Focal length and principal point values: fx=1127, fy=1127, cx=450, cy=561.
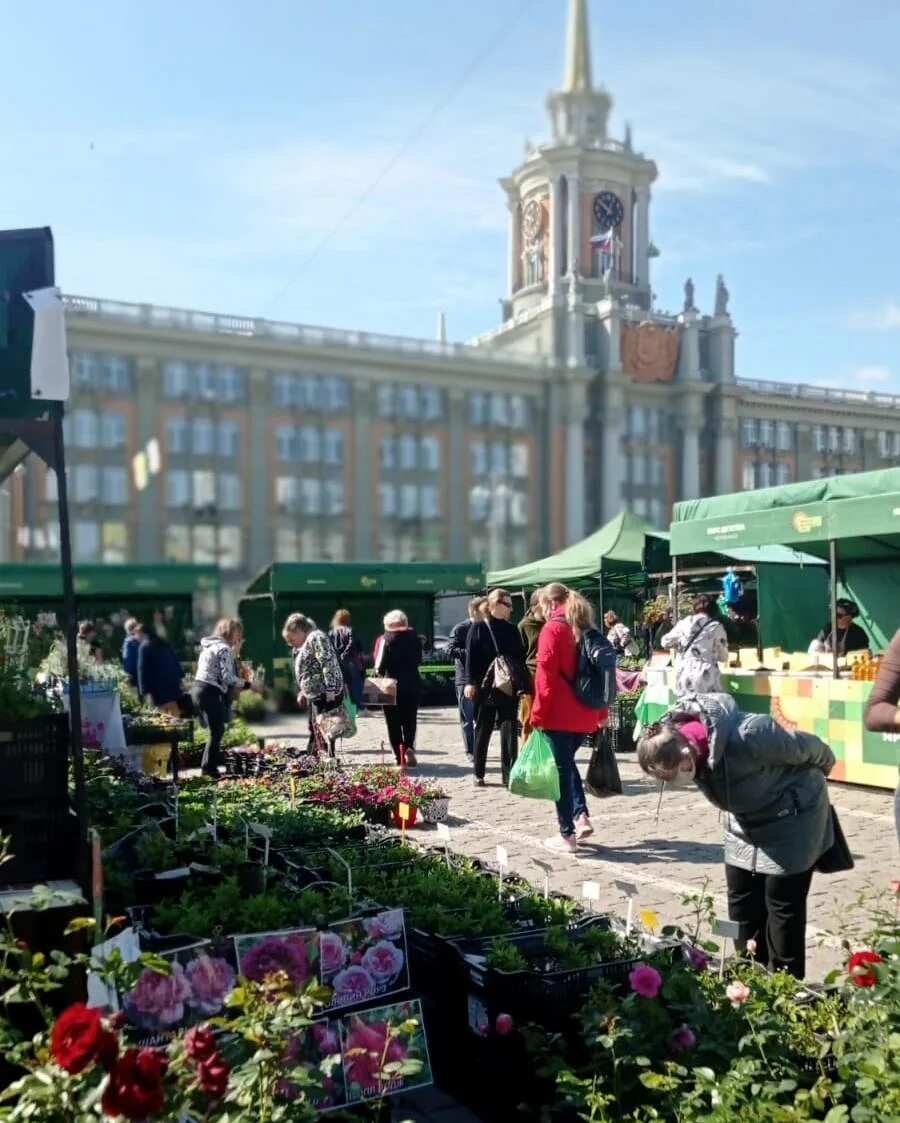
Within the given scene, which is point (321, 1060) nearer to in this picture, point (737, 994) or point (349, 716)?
point (737, 994)

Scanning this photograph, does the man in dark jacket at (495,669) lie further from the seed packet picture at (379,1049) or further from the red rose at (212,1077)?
the red rose at (212,1077)

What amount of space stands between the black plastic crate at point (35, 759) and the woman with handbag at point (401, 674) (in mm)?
7075

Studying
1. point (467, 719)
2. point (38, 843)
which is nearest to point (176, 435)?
point (467, 719)

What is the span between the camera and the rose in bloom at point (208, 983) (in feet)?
9.73

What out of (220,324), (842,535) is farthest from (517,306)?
(842,535)

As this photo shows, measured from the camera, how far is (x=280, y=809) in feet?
19.4

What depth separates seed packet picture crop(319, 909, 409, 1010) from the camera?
3.28 m

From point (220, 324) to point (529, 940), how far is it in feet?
183

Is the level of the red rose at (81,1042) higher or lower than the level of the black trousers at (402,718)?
higher

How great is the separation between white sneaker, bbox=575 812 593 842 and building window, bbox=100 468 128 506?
48.0m

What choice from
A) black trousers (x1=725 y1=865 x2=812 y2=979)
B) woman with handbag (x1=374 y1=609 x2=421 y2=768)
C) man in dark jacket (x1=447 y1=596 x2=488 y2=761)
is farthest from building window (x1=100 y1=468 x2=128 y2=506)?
black trousers (x1=725 y1=865 x2=812 y2=979)

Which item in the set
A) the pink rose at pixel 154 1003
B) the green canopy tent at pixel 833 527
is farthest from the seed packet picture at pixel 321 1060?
the green canopy tent at pixel 833 527

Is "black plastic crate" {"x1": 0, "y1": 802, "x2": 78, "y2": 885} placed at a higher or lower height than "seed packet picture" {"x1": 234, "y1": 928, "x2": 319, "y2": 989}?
higher

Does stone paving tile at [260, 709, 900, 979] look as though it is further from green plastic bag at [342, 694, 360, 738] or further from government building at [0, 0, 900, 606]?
government building at [0, 0, 900, 606]
